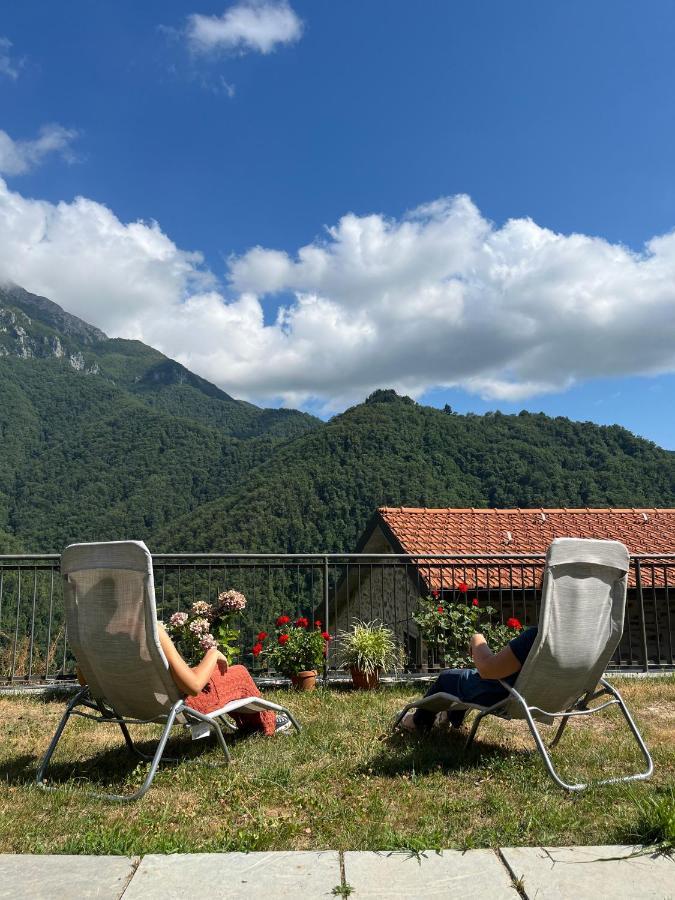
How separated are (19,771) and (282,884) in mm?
2371

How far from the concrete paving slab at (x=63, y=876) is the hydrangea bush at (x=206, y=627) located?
3.58 m

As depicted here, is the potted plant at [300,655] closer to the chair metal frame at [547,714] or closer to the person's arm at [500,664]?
the chair metal frame at [547,714]

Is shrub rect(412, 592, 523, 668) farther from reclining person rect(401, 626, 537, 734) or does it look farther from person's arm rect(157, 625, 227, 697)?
person's arm rect(157, 625, 227, 697)

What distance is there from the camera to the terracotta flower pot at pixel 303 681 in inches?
257

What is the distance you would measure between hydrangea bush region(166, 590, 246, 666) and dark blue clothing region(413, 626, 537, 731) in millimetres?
2234

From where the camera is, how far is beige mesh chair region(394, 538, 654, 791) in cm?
360

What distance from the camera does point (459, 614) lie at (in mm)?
6773

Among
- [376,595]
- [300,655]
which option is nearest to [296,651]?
[300,655]

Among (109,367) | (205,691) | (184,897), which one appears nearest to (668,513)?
(205,691)

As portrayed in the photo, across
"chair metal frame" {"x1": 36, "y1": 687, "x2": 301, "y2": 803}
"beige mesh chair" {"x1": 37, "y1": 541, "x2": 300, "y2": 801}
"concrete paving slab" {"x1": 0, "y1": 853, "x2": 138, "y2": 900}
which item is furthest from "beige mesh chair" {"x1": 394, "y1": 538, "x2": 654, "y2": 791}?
"concrete paving slab" {"x1": 0, "y1": 853, "x2": 138, "y2": 900}

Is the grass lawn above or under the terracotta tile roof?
under

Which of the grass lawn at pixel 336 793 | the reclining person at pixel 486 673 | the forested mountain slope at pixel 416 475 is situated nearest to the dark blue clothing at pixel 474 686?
the reclining person at pixel 486 673

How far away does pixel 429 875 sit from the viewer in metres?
2.31

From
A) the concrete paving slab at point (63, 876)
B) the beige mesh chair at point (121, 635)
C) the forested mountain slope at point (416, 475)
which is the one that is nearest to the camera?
the concrete paving slab at point (63, 876)
